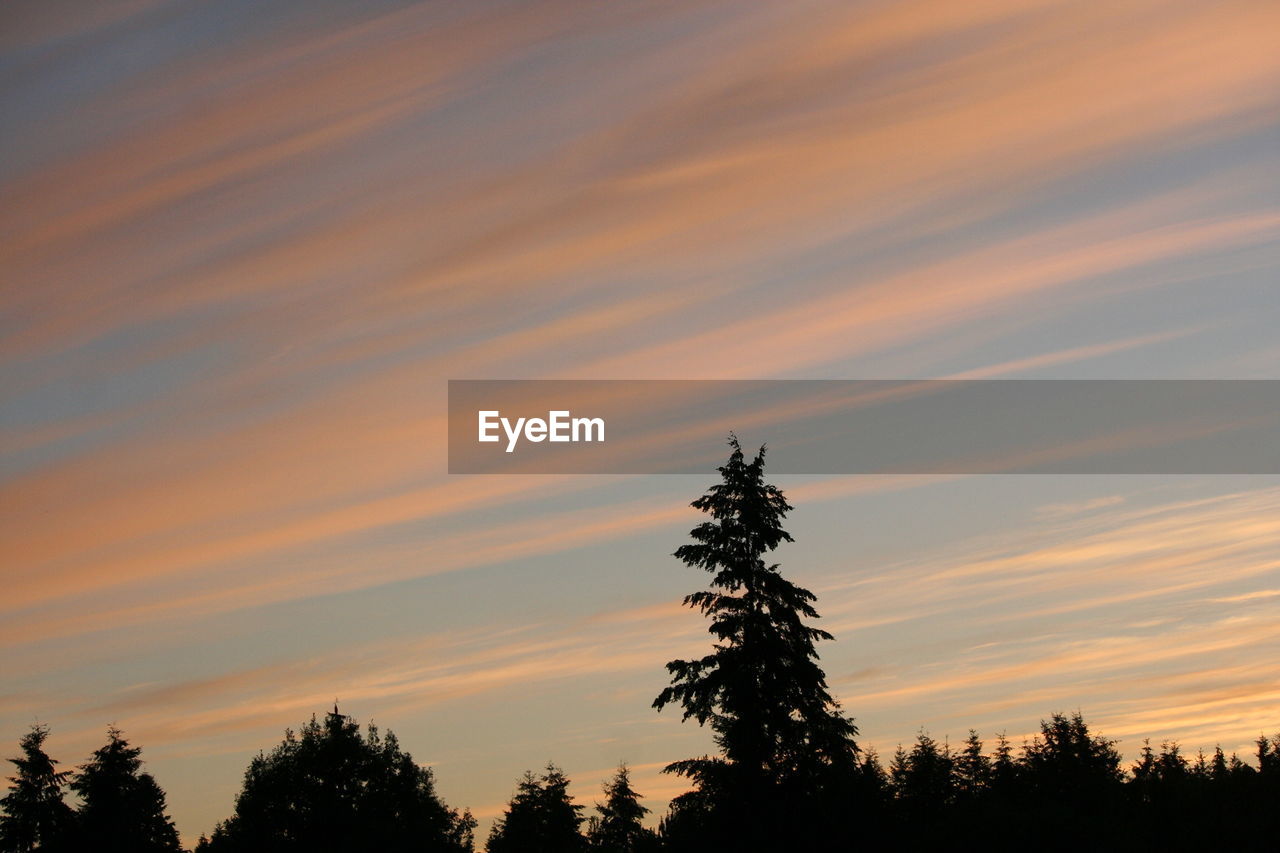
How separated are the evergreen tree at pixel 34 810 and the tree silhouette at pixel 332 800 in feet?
60.5

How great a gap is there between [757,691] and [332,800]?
3319 inches

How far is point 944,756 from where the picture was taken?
114938mm

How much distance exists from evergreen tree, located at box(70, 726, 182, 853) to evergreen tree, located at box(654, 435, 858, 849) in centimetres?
7653

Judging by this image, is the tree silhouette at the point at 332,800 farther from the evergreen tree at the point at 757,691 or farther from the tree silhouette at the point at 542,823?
the evergreen tree at the point at 757,691

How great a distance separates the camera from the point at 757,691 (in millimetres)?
41219

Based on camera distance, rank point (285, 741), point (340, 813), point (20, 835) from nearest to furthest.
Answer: point (20, 835)
point (340, 813)
point (285, 741)

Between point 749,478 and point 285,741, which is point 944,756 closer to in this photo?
point 285,741

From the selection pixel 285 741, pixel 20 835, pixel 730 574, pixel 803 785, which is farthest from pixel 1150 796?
pixel 285 741

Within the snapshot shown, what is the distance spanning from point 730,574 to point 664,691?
494 cm

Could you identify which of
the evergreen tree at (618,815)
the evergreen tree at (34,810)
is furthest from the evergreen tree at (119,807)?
the evergreen tree at (618,815)

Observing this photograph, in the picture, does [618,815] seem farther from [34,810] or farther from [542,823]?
[34,810]

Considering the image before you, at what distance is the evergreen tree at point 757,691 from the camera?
40.8m

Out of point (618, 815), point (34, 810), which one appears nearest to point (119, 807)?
point (34, 810)

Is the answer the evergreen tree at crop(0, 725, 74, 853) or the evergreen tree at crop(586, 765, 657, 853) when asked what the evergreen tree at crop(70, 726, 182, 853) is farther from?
the evergreen tree at crop(586, 765, 657, 853)
